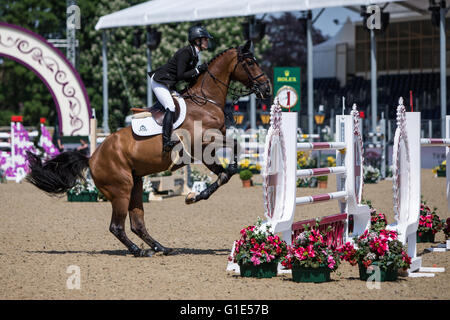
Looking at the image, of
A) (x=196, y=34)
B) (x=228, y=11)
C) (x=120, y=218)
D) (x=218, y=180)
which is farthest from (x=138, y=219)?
(x=228, y=11)

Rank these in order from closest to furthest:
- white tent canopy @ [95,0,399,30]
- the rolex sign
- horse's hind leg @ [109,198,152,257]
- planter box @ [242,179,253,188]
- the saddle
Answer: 1. the saddle
2. horse's hind leg @ [109,198,152,257]
3. the rolex sign
4. planter box @ [242,179,253,188]
5. white tent canopy @ [95,0,399,30]

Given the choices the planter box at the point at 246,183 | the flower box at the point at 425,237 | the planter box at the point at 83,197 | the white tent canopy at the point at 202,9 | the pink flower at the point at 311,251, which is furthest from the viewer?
the white tent canopy at the point at 202,9

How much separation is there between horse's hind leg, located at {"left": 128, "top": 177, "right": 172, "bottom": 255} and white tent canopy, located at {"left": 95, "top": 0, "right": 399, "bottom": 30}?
449 inches

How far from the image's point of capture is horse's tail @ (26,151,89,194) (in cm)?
816

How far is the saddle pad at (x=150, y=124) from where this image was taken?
7.55 m

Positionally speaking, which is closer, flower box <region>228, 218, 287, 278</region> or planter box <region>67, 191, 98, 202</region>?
flower box <region>228, 218, 287, 278</region>

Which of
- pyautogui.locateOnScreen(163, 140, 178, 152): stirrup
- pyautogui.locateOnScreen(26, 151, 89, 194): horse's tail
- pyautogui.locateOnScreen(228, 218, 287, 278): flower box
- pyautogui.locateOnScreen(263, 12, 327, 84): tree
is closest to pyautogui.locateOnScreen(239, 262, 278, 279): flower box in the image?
pyautogui.locateOnScreen(228, 218, 287, 278): flower box

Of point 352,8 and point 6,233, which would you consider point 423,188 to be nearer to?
point 6,233

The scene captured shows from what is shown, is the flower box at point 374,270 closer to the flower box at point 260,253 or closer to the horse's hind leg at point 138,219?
the flower box at point 260,253

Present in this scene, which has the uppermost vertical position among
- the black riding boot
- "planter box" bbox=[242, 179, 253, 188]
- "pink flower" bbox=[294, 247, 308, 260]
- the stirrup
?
the black riding boot

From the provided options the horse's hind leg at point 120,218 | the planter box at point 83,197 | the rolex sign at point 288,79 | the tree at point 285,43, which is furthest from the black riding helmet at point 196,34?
the tree at point 285,43

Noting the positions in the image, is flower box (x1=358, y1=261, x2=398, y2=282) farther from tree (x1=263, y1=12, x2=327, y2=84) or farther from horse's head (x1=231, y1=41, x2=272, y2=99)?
tree (x1=263, y1=12, x2=327, y2=84)

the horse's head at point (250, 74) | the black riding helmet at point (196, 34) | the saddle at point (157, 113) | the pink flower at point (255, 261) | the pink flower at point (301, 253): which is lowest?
the pink flower at point (255, 261)

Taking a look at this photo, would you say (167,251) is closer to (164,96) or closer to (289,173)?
(164,96)
